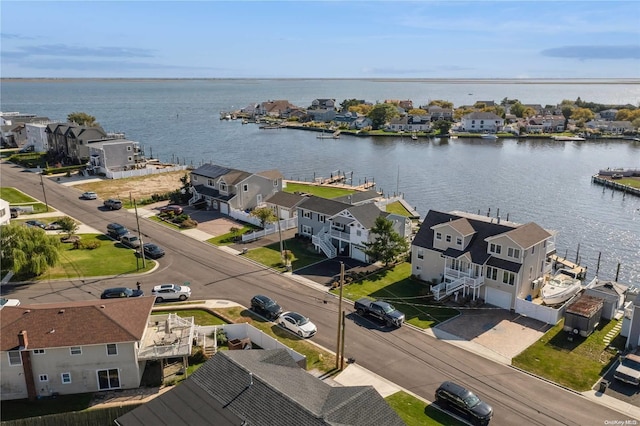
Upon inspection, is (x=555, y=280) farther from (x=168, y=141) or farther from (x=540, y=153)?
(x=168, y=141)

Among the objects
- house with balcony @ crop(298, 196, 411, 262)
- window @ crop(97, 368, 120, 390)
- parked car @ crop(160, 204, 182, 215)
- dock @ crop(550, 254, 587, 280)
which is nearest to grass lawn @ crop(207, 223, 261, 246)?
house with balcony @ crop(298, 196, 411, 262)

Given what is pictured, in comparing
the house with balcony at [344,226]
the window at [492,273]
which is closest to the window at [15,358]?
the house with balcony at [344,226]

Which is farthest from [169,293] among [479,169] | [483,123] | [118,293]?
[483,123]

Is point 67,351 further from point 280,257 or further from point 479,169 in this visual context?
point 479,169

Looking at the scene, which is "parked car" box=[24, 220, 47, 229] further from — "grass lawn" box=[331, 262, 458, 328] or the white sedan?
"grass lawn" box=[331, 262, 458, 328]

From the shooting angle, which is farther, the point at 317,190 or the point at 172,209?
the point at 317,190
